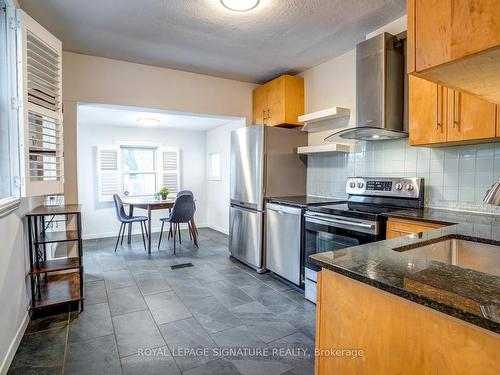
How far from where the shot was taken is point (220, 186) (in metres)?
5.92

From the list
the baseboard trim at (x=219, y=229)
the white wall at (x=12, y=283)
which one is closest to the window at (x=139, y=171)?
the baseboard trim at (x=219, y=229)

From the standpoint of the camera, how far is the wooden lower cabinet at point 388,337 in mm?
582

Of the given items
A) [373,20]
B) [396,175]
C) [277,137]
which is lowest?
[396,175]

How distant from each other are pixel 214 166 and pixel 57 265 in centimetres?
407

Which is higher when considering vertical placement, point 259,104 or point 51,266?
point 259,104

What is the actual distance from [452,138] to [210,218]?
5.05m

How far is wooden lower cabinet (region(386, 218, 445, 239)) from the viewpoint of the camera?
1849 millimetres

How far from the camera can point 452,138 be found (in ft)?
6.36

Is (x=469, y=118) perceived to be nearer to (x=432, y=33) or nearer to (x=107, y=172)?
(x=432, y=33)

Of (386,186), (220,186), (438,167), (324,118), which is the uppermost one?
(324,118)

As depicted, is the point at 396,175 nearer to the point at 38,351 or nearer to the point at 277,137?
the point at 277,137

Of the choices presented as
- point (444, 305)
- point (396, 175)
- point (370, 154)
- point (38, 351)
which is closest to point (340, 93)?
point (370, 154)

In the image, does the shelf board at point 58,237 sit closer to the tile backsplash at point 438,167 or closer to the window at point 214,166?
the tile backsplash at point 438,167

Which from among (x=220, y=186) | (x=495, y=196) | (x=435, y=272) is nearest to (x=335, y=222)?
(x=495, y=196)
